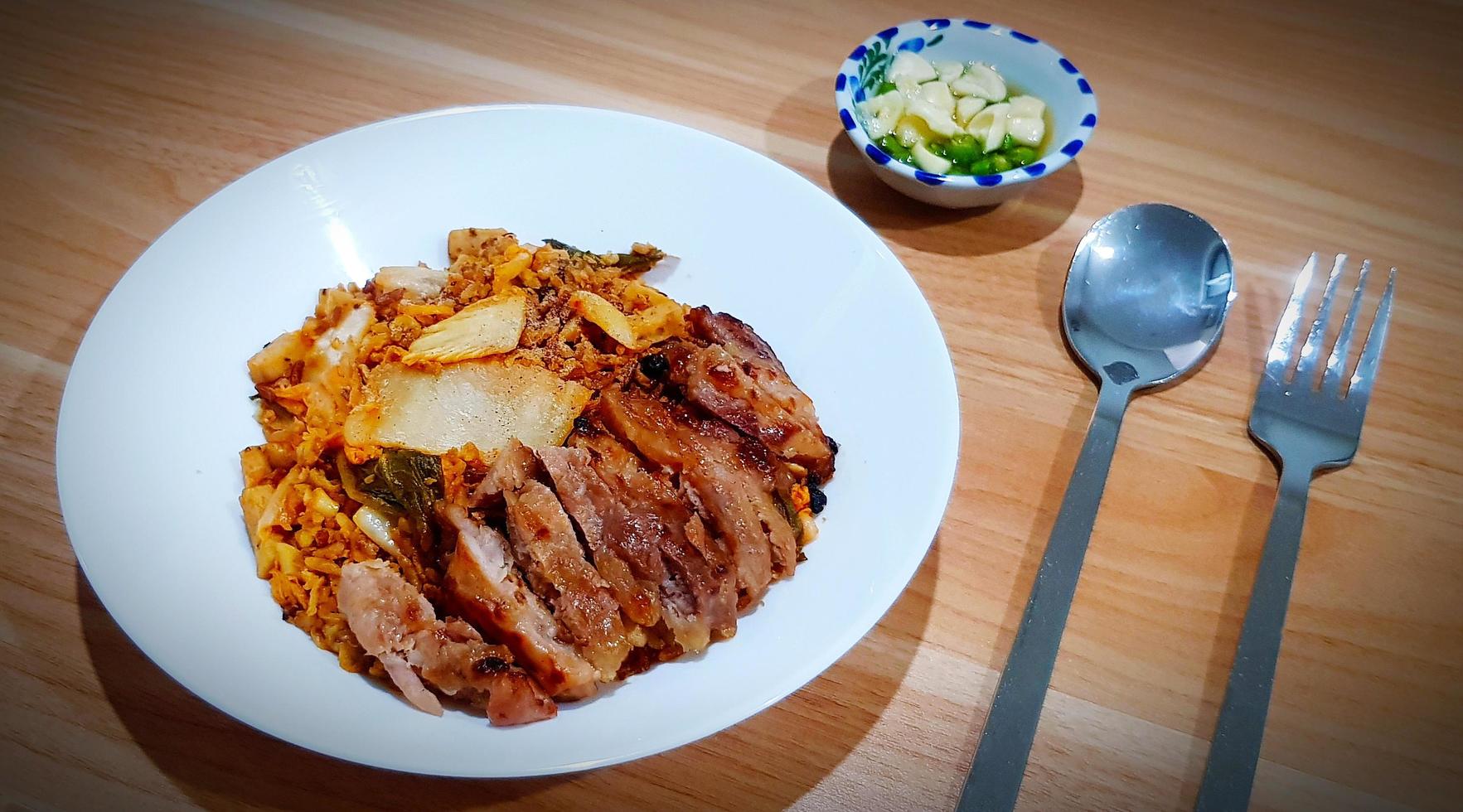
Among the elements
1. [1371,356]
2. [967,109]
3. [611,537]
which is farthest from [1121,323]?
[611,537]

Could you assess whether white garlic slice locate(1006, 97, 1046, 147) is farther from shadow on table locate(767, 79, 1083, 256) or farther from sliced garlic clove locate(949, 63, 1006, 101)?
shadow on table locate(767, 79, 1083, 256)

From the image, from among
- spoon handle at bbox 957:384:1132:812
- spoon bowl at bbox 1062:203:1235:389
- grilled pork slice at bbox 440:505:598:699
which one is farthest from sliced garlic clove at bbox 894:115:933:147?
grilled pork slice at bbox 440:505:598:699

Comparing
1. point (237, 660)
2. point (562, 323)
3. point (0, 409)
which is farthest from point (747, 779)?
point (0, 409)

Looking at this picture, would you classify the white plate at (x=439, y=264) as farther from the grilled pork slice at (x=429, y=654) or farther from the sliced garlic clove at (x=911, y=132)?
the sliced garlic clove at (x=911, y=132)

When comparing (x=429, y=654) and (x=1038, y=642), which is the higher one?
(x=429, y=654)

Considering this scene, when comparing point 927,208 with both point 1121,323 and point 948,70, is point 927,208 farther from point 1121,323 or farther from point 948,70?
point 1121,323
